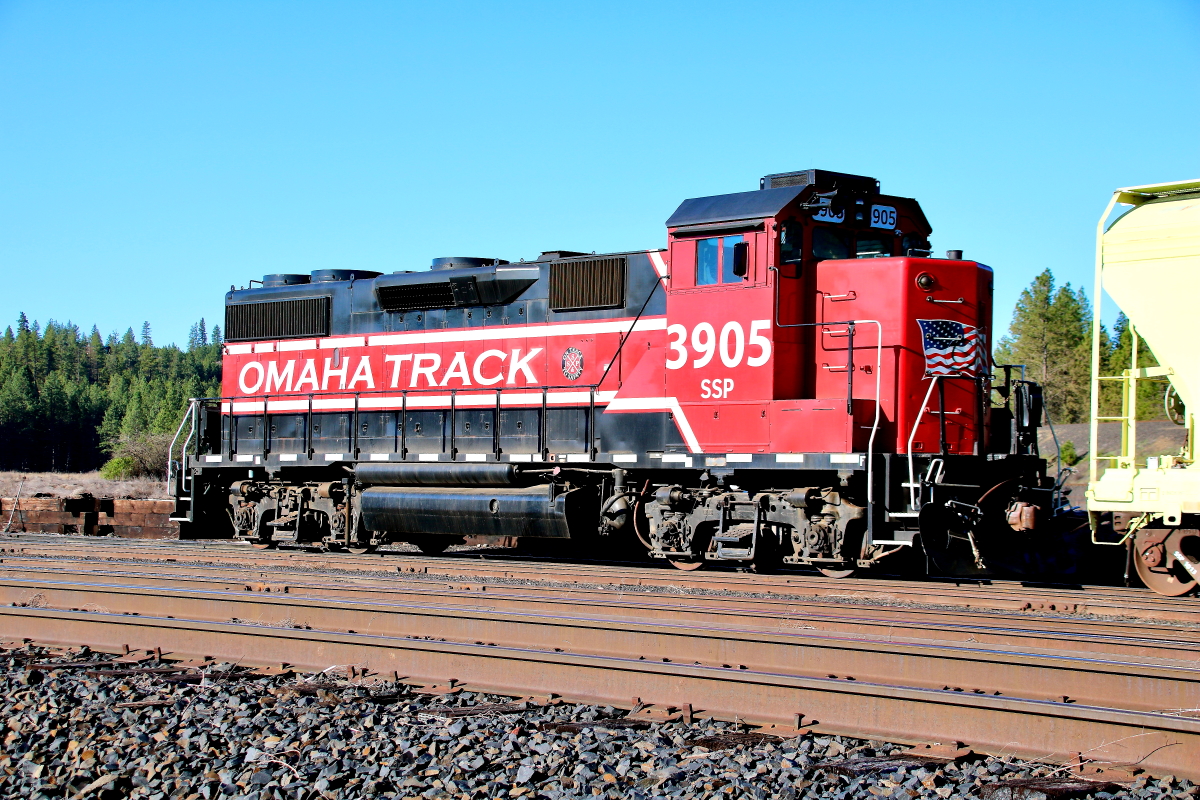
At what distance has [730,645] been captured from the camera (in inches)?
246

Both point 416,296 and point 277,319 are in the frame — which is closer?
point 416,296

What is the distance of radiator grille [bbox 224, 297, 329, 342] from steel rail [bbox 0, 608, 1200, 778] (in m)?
7.61

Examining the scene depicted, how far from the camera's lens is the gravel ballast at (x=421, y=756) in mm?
4242

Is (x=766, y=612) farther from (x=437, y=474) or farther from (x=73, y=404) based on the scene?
(x=73, y=404)

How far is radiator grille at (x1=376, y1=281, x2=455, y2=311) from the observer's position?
1359 centimetres

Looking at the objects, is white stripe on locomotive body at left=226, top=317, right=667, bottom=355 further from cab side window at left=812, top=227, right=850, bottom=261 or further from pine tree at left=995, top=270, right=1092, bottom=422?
pine tree at left=995, top=270, right=1092, bottom=422

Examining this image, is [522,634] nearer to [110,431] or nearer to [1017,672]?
[1017,672]

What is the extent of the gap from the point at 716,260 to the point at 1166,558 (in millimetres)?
4999

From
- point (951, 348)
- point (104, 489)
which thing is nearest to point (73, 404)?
point (104, 489)

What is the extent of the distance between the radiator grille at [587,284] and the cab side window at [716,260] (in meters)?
1.23

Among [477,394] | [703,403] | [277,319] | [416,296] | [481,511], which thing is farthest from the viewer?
[277,319]

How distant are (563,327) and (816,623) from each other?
617 cm

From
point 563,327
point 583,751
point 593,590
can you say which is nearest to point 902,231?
point 563,327

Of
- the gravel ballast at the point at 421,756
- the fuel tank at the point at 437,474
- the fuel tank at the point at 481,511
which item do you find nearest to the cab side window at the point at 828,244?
the fuel tank at the point at 481,511
